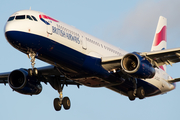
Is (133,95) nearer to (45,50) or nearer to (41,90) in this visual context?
(41,90)

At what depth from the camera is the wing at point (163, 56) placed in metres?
36.9

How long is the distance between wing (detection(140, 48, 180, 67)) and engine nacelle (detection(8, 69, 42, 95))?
12812mm

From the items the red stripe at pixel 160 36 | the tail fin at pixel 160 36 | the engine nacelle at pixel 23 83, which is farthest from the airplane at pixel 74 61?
the red stripe at pixel 160 36

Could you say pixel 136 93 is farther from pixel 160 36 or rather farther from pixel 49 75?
pixel 160 36

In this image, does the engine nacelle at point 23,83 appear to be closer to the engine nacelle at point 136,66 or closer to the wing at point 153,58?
the wing at point 153,58

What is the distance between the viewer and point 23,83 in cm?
4297

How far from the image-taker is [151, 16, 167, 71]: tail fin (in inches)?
2123

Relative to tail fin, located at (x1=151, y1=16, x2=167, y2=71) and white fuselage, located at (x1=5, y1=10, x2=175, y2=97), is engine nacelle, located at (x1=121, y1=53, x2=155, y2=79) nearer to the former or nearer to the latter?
white fuselage, located at (x1=5, y1=10, x2=175, y2=97)

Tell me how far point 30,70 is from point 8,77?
34.7 feet

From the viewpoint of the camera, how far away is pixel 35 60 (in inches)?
1337

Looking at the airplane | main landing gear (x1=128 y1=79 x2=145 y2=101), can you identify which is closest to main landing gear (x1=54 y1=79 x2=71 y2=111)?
the airplane

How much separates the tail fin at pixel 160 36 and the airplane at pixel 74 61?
8.15m

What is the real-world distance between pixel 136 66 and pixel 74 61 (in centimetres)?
581

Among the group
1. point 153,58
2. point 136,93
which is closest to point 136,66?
point 153,58
